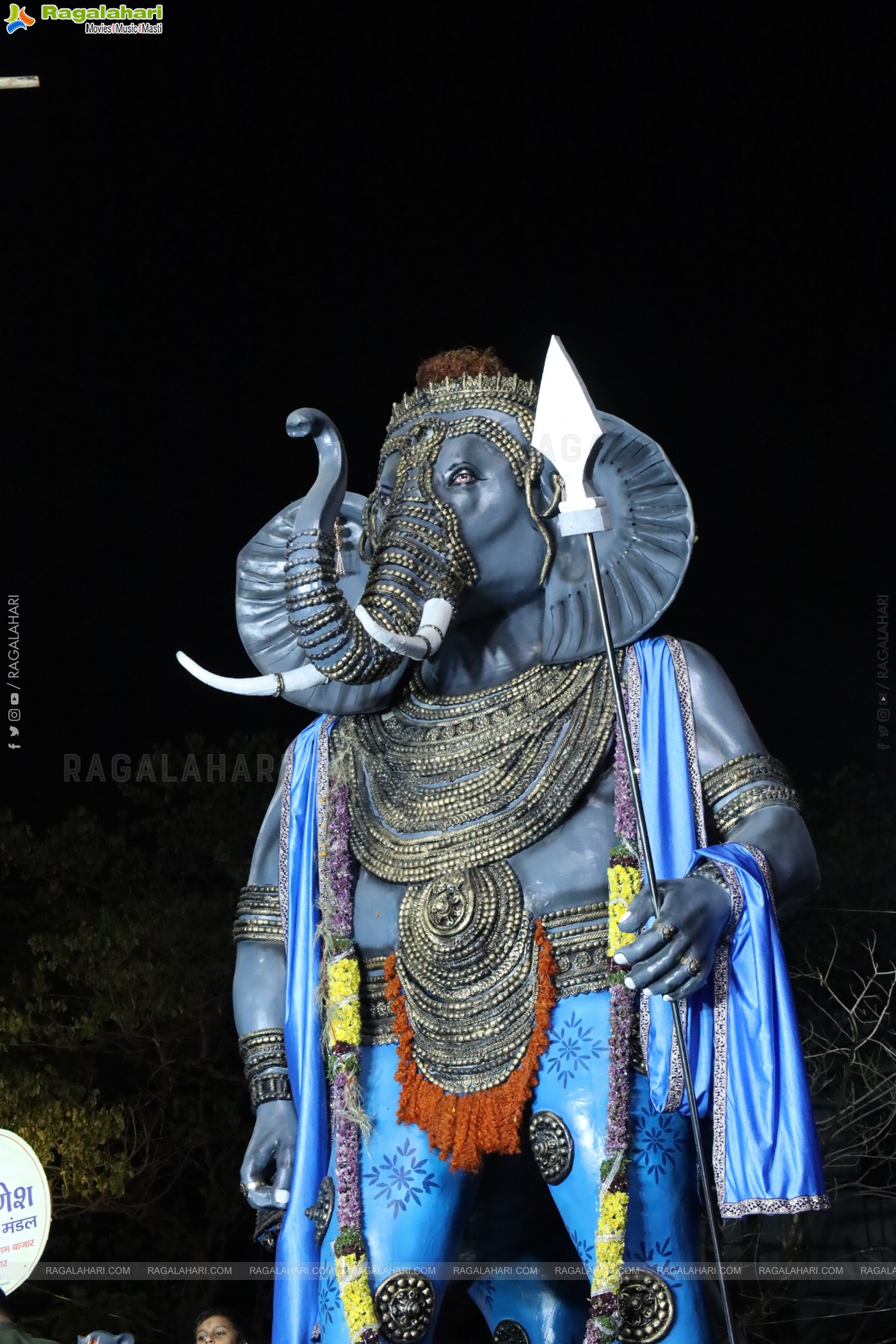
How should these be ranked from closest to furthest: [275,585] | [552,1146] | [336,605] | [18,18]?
[552,1146] < [336,605] < [275,585] < [18,18]

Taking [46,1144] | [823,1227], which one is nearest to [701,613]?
[823,1227]

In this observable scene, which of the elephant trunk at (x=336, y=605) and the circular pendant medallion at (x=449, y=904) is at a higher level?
the elephant trunk at (x=336, y=605)

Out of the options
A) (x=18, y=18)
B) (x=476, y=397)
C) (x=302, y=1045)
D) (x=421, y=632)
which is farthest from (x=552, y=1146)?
(x=18, y=18)

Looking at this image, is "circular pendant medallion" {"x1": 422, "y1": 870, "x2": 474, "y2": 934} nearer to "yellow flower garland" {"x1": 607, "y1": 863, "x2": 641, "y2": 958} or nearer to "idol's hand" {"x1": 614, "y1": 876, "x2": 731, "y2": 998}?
"yellow flower garland" {"x1": 607, "y1": 863, "x2": 641, "y2": 958}

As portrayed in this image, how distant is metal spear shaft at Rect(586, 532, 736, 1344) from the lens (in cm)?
271

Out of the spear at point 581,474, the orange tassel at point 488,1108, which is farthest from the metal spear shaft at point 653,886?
the orange tassel at point 488,1108

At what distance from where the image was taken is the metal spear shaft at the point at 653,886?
271 centimetres

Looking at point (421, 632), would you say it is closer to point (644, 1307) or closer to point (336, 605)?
point (336, 605)

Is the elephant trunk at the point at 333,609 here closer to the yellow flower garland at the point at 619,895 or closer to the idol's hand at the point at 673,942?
the yellow flower garland at the point at 619,895

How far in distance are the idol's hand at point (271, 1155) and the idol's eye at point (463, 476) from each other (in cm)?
113

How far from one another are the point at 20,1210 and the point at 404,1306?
1919mm

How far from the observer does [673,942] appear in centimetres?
269

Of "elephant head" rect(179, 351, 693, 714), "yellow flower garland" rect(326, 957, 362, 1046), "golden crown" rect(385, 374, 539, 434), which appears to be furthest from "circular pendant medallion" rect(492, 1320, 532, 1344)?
"golden crown" rect(385, 374, 539, 434)

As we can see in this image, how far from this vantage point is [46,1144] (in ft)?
19.1
